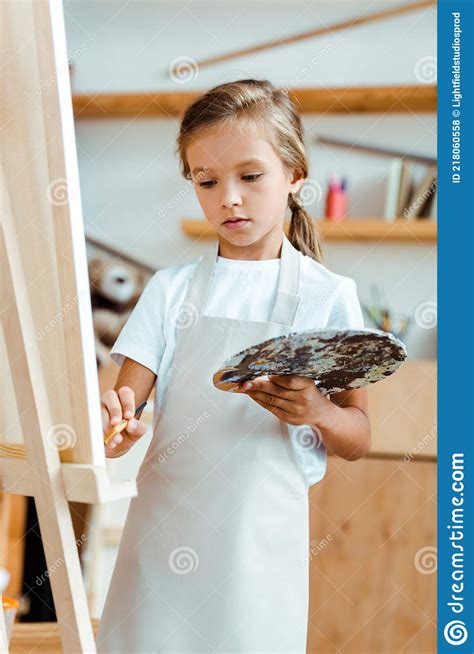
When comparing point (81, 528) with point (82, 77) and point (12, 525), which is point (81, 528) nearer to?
point (12, 525)

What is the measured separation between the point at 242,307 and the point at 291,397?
20cm

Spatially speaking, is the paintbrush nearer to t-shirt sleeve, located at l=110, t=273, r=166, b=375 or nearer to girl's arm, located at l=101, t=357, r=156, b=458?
girl's arm, located at l=101, t=357, r=156, b=458

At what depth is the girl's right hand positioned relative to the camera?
1.04 m

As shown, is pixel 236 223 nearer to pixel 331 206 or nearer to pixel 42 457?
pixel 42 457

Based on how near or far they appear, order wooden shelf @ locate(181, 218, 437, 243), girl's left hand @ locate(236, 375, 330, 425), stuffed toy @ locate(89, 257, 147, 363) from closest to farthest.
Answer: girl's left hand @ locate(236, 375, 330, 425), wooden shelf @ locate(181, 218, 437, 243), stuffed toy @ locate(89, 257, 147, 363)

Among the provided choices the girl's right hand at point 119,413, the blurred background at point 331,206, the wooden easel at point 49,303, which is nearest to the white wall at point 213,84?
the blurred background at point 331,206

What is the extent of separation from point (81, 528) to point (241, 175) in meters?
1.99

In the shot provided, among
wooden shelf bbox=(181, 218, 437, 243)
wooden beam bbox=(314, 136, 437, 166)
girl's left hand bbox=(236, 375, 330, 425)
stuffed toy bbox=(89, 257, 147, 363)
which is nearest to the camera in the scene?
girl's left hand bbox=(236, 375, 330, 425)

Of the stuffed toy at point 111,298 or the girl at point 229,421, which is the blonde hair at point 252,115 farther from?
the stuffed toy at point 111,298

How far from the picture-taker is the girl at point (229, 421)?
1.06 metres

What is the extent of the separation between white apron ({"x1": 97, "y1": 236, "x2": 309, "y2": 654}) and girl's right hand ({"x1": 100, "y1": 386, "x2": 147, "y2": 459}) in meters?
0.07

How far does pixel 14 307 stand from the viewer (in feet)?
2.86

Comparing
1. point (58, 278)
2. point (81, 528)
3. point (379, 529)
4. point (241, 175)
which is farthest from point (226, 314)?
point (81, 528)
